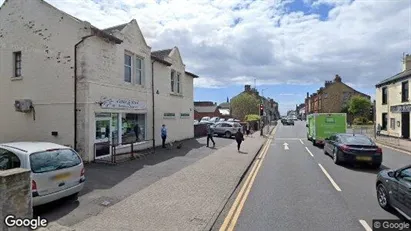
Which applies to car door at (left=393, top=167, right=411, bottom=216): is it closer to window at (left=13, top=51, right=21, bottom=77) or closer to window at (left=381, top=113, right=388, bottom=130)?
window at (left=13, top=51, right=21, bottom=77)

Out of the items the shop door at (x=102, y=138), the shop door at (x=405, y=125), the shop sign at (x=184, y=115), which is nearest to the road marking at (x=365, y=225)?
the shop door at (x=102, y=138)

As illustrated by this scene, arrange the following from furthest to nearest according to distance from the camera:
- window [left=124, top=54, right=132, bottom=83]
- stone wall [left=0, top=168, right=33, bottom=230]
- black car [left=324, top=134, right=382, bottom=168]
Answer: window [left=124, top=54, right=132, bottom=83]
black car [left=324, top=134, right=382, bottom=168]
stone wall [left=0, top=168, right=33, bottom=230]

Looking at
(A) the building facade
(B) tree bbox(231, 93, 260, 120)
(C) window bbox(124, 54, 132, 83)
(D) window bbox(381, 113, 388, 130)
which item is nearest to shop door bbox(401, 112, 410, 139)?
(A) the building facade

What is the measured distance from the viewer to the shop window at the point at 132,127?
1684 cm

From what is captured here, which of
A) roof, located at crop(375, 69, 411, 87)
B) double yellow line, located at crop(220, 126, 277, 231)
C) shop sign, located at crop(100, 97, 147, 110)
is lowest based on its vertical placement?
double yellow line, located at crop(220, 126, 277, 231)

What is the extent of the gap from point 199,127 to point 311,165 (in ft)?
58.1

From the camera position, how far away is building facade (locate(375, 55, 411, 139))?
27.5 metres

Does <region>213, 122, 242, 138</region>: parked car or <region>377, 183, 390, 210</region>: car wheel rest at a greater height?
<region>213, 122, 242, 138</region>: parked car

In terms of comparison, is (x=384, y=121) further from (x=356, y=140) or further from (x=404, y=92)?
(x=356, y=140)

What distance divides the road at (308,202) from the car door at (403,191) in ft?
1.58

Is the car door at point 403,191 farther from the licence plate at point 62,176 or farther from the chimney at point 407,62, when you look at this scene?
the chimney at point 407,62

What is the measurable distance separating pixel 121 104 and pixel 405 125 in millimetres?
25229

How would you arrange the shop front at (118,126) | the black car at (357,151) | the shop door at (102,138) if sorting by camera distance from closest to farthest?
the black car at (357,151), the shop door at (102,138), the shop front at (118,126)

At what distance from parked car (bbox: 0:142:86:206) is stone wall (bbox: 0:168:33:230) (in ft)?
6.80
